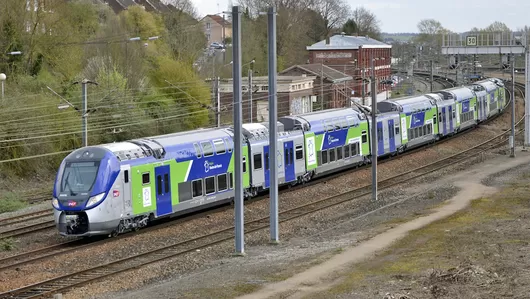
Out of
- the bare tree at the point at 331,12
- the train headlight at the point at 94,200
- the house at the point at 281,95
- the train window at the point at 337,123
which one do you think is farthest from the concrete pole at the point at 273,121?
the bare tree at the point at 331,12

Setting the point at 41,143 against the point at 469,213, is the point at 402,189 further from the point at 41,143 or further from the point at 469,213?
the point at 41,143

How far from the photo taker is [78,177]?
25828 mm

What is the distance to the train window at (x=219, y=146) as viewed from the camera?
31178 mm

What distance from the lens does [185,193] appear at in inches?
1156

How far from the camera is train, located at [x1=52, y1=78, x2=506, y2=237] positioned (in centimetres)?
2558

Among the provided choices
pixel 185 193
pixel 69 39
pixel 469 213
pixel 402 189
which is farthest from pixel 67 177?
pixel 69 39

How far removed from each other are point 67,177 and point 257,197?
11025 millimetres

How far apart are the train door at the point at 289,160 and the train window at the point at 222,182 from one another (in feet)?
16.5

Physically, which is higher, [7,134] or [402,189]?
[7,134]

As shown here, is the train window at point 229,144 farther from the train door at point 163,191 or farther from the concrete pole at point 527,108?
the concrete pole at point 527,108

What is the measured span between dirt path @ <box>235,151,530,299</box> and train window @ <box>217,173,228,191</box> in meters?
7.52

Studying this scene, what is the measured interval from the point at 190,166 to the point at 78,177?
194 inches

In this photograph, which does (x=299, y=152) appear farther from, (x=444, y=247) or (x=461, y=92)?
(x=461, y=92)

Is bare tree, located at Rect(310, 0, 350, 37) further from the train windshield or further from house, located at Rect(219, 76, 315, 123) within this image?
the train windshield
